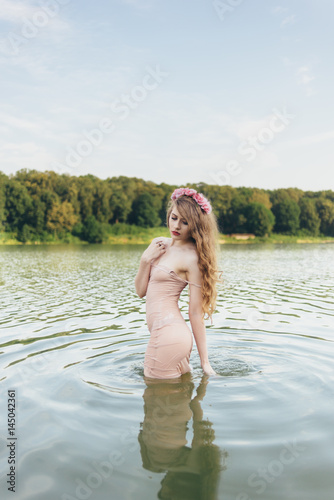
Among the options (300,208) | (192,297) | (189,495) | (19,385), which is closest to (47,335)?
(19,385)

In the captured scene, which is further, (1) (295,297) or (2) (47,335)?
(1) (295,297)

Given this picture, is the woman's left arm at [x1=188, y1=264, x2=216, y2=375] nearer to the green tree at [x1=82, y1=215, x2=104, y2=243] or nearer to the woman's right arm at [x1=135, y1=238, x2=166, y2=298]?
the woman's right arm at [x1=135, y1=238, x2=166, y2=298]

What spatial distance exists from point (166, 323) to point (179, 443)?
1.39 meters

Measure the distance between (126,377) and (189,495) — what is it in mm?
2686

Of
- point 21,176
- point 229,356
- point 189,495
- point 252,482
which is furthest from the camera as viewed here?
point 21,176

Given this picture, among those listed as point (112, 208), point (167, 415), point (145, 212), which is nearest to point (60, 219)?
point (112, 208)

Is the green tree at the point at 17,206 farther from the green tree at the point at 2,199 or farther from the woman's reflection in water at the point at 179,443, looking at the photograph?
Result: the woman's reflection in water at the point at 179,443

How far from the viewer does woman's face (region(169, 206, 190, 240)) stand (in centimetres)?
503

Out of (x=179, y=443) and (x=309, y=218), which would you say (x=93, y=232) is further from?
(x=179, y=443)

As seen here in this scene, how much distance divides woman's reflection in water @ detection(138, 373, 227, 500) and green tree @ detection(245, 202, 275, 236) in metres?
89.4

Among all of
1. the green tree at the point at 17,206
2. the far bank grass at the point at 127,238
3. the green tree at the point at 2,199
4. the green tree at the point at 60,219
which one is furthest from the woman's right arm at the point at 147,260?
the green tree at the point at 17,206

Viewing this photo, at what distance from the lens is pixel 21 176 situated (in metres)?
80.2

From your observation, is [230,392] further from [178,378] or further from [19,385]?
[19,385]

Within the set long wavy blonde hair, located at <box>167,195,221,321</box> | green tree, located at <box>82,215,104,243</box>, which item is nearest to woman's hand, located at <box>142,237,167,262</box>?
long wavy blonde hair, located at <box>167,195,221,321</box>
